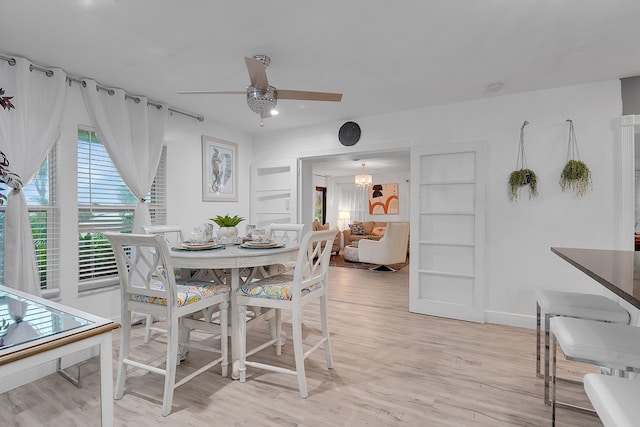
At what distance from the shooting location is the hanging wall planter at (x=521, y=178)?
3.32 m

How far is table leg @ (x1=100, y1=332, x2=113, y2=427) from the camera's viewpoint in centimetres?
103

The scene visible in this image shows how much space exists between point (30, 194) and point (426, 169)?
377 cm

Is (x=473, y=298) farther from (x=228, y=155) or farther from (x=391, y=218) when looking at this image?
(x=391, y=218)

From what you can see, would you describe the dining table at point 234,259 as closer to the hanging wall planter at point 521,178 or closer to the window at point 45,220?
the window at point 45,220

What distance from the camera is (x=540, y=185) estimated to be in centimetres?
333

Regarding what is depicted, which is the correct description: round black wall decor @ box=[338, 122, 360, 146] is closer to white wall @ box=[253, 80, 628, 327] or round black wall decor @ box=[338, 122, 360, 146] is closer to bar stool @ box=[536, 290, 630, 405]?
white wall @ box=[253, 80, 628, 327]

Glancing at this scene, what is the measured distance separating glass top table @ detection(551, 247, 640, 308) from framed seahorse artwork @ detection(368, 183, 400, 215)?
7.67m

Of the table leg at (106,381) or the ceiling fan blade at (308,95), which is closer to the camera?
the table leg at (106,381)

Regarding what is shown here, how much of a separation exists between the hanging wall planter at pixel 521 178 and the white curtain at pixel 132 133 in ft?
12.1

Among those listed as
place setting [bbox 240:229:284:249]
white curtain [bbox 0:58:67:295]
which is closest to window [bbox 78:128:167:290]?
white curtain [bbox 0:58:67:295]

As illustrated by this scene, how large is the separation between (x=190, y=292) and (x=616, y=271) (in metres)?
2.19

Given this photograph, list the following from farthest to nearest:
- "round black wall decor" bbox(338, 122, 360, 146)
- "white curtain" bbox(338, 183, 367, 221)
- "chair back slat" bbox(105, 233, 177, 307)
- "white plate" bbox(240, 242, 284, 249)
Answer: "white curtain" bbox(338, 183, 367, 221) < "round black wall decor" bbox(338, 122, 360, 146) < "white plate" bbox(240, 242, 284, 249) < "chair back slat" bbox(105, 233, 177, 307)

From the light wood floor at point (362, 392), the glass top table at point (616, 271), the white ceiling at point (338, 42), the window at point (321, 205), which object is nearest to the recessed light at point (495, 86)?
the white ceiling at point (338, 42)

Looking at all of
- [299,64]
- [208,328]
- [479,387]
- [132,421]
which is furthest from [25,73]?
[479,387]
